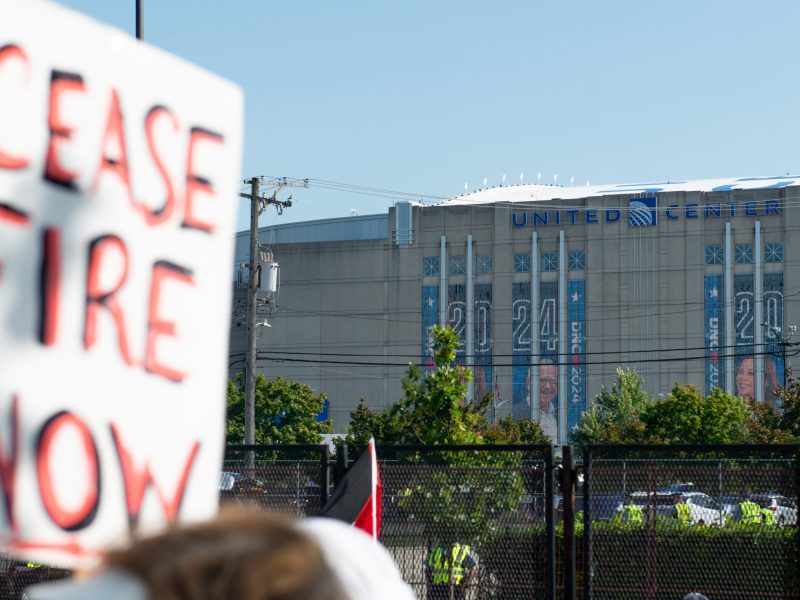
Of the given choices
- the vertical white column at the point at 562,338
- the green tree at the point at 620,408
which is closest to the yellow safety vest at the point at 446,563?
the green tree at the point at 620,408

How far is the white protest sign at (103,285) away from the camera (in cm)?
187

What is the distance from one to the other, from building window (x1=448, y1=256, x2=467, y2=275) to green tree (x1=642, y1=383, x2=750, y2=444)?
29.9 meters

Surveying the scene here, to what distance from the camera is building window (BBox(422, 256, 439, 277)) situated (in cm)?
8100

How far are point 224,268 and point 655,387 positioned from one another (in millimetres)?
76569

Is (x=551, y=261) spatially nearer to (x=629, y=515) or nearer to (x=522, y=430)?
(x=522, y=430)

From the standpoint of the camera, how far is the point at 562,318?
258ft

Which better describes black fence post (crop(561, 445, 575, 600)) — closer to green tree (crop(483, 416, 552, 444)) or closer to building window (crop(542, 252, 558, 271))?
green tree (crop(483, 416, 552, 444))

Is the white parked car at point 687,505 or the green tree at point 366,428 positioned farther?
the green tree at point 366,428

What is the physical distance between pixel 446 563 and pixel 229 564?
766cm

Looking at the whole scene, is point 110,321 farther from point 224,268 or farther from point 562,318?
point 562,318

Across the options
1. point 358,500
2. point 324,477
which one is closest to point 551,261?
point 324,477

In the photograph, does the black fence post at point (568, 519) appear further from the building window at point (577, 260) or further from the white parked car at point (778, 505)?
the building window at point (577, 260)

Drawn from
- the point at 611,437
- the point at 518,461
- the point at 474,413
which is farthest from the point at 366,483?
→ the point at 611,437

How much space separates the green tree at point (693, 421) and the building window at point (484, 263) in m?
29.2
